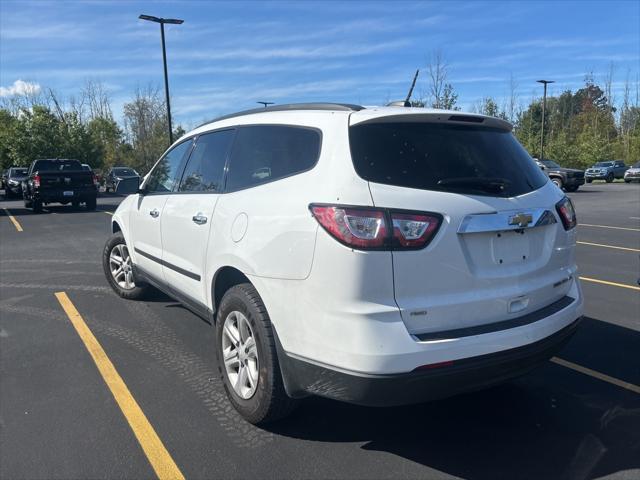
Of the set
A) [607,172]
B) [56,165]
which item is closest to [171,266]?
[56,165]

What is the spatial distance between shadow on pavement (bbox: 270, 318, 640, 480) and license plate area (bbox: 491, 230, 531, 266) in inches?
41.4

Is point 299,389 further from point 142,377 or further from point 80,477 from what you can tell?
point 142,377

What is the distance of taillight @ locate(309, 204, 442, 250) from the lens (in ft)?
8.13

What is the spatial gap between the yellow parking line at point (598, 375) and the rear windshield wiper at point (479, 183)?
6.02 ft

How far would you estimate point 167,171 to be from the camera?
4871 millimetres

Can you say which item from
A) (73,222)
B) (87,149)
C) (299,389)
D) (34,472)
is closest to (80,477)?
(34,472)

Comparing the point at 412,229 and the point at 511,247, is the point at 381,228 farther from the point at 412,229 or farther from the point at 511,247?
the point at 511,247

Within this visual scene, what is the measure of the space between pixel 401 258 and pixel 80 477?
6.54ft

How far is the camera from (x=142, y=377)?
3.98 meters

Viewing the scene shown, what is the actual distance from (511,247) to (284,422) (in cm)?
170

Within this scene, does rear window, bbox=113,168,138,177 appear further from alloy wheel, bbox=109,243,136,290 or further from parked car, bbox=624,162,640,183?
parked car, bbox=624,162,640,183

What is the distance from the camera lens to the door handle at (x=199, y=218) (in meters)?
3.67

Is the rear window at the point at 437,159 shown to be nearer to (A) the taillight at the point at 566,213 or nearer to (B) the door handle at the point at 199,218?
(A) the taillight at the point at 566,213

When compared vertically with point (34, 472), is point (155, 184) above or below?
above
